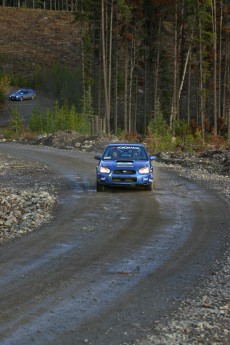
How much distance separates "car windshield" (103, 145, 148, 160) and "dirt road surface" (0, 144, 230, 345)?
2218 millimetres

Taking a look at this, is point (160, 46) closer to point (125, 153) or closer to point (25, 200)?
point (125, 153)

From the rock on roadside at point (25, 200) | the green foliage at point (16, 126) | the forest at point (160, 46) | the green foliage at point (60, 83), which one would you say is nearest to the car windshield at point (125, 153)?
the rock on roadside at point (25, 200)

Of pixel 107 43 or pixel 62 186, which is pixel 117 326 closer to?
pixel 62 186

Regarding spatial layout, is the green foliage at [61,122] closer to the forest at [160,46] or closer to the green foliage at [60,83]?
the forest at [160,46]

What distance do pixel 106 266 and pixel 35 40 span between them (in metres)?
96.0

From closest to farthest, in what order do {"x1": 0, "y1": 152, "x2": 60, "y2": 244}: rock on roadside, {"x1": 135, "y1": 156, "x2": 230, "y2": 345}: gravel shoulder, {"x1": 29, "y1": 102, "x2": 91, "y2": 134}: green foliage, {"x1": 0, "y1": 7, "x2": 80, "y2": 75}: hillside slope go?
{"x1": 135, "y1": 156, "x2": 230, "y2": 345}: gravel shoulder
{"x1": 0, "y1": 152, "x2": 60, "y2": 244}: rock on roadside
{"x1": 29, "y1": 102, "x2": 91, "y2": 134}: green foliage
{"x1": 0, "y1": 7, "x2": 80, "y2": 75}: hillside slope

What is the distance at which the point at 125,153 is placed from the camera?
20.4 meters

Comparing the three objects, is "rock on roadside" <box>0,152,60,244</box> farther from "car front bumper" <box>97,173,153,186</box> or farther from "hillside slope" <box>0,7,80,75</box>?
"hillside slope" <box>0,7,80,75</box>

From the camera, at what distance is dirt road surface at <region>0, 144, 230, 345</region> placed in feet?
23.2

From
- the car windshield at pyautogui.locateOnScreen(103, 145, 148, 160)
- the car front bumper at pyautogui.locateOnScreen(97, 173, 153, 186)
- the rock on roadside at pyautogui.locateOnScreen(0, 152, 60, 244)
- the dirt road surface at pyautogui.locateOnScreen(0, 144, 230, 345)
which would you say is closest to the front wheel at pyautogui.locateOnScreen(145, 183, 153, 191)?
the car front bumper at pyautogui.locateOnScreen(97, 173, 153, 186)

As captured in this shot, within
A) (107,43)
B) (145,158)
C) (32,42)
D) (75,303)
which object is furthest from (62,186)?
A: (32,42)

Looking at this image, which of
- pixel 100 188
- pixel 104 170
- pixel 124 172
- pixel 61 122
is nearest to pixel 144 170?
pixel 124 172

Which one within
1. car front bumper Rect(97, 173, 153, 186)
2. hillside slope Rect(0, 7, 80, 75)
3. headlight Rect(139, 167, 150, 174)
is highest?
hillside slope Rect(0, 7, 80, 75)

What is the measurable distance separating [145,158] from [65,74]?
58.3 metres
